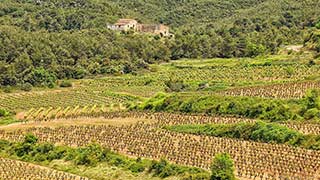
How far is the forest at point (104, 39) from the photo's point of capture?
96.9 metres

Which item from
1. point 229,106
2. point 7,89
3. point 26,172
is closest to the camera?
point 26,172

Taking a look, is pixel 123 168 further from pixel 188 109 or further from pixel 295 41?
pixel 295 41

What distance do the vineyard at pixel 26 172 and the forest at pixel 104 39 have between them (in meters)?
44.7

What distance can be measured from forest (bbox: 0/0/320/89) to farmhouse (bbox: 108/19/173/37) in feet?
12.3

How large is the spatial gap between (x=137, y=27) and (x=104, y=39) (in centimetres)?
2881

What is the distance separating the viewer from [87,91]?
80.7 metres

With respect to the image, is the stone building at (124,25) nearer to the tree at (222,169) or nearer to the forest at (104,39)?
the forest at (104,39)

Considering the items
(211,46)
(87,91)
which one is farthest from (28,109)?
(211,46)

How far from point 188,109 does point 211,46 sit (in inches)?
2299

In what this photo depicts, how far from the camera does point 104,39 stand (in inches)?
4382

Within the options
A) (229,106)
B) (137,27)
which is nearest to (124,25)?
(137,27)

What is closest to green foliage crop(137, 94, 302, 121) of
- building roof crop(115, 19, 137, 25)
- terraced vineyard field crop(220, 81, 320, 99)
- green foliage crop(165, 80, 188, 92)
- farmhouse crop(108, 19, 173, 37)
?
terraced vineyard field crop(220, 81, 320, 99)

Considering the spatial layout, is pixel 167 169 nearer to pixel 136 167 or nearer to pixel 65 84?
pixel 136 167

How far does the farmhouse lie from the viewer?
134m
